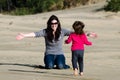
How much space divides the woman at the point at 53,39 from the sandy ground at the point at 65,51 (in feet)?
0.80

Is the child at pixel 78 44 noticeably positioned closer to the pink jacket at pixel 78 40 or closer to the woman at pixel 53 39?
the pink jacket at pixel 78 40

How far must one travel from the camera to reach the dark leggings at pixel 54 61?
11964 millimetres

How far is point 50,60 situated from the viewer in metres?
12.0

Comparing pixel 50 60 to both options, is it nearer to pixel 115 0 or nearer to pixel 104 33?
pixel 104 33

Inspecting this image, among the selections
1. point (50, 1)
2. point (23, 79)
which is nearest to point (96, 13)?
point (50, 1)

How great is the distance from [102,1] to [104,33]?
12.9 meters

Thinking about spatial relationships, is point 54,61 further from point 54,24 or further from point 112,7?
point 112,7

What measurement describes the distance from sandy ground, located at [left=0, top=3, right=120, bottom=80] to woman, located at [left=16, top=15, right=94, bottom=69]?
24cm

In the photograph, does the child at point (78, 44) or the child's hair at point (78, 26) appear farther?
the child at point (78, 44)

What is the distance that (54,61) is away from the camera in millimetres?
12203

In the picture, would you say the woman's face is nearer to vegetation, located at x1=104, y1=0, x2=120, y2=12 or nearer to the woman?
the woman

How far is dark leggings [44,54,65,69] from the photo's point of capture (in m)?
12.0

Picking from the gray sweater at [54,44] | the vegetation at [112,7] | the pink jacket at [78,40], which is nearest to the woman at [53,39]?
the gray sweater at [54,44]

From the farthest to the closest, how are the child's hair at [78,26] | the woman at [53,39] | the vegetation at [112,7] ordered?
1. the vegetation at [112,7]
2. the woman at [53,39]
3. the child's hair at [78,26]
